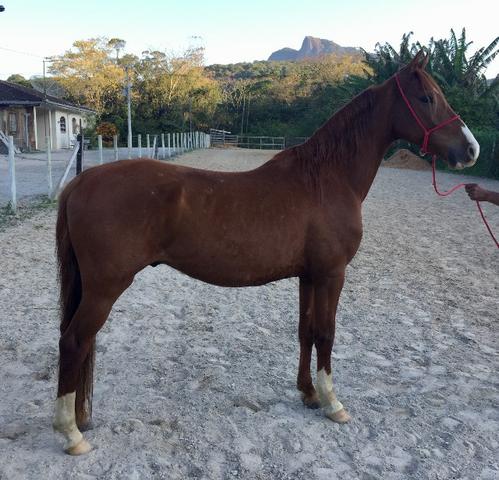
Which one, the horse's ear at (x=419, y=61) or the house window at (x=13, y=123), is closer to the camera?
the horse's ear at (x=419, y=61)

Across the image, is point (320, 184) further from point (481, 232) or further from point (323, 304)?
point (481, 232)

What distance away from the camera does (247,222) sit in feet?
8.59

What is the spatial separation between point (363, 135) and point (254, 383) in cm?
175

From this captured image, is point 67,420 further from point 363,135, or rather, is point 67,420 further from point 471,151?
point 471,151

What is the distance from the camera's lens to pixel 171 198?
249 centimetres

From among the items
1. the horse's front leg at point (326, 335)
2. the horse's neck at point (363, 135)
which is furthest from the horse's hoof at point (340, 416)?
the horse's neck at point (363, 135)

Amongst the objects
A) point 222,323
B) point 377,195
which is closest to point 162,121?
point 377,195

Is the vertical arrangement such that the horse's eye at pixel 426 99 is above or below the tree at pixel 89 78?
below

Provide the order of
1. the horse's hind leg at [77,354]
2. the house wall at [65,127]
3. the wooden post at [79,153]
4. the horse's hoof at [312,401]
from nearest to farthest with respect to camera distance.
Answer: the horse's hind leg at [77,354] → the horse's hoof at [312,401] → the wooden post at [79,153] → the house wall at [65,127]

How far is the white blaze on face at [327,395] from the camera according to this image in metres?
2.86

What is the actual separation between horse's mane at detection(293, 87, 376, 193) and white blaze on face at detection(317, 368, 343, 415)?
1.27 m

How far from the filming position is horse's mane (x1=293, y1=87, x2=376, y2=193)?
2.90 meters

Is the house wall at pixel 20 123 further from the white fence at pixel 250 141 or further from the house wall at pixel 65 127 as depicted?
the white fence at pixel 250 141

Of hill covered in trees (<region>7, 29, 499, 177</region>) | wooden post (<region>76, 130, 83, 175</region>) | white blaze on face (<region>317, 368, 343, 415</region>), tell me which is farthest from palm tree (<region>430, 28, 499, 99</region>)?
white blaze on face (<region>317, 368, 343, 415</region>)
